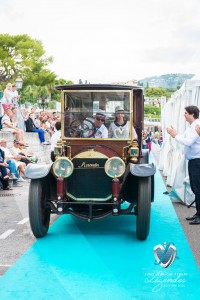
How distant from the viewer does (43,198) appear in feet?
22.5

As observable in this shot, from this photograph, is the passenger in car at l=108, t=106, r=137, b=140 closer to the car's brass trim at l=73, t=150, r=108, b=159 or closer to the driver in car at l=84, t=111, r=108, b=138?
the driver in car at l=84, t=111, r=108, b=138

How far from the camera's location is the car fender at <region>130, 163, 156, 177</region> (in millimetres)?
6363

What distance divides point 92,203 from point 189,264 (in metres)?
1.73

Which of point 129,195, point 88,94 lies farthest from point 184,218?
point 88,94

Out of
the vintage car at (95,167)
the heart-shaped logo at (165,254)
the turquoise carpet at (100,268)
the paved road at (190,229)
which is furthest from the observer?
the vintage car at (95,167)

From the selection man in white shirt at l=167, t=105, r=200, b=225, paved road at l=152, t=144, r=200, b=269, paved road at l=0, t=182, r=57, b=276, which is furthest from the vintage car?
man in white shirt at l=167, t=105, r=200, b=225

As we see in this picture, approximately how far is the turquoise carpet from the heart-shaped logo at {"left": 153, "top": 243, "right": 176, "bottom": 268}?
0.25 ft

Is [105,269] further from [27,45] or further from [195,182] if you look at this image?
[27,45]

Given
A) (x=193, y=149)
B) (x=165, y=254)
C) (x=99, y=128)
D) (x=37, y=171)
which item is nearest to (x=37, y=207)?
(x=37, y=171)

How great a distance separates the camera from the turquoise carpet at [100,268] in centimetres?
448

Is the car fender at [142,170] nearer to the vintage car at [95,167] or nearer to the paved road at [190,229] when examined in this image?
the vintage car at [95,167]

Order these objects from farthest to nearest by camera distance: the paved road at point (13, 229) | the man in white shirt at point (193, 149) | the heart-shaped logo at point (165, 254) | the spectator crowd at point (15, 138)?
the spectator crowd at point (15, 138), the man in white shirt at point (193, 149), the paved road at point (13, 229), the heart-shaped logo at point (165, 254)

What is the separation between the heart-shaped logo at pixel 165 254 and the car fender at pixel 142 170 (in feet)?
3.11

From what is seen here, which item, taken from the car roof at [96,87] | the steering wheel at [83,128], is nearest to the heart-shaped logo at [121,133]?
the steering wheel at [83,128]
